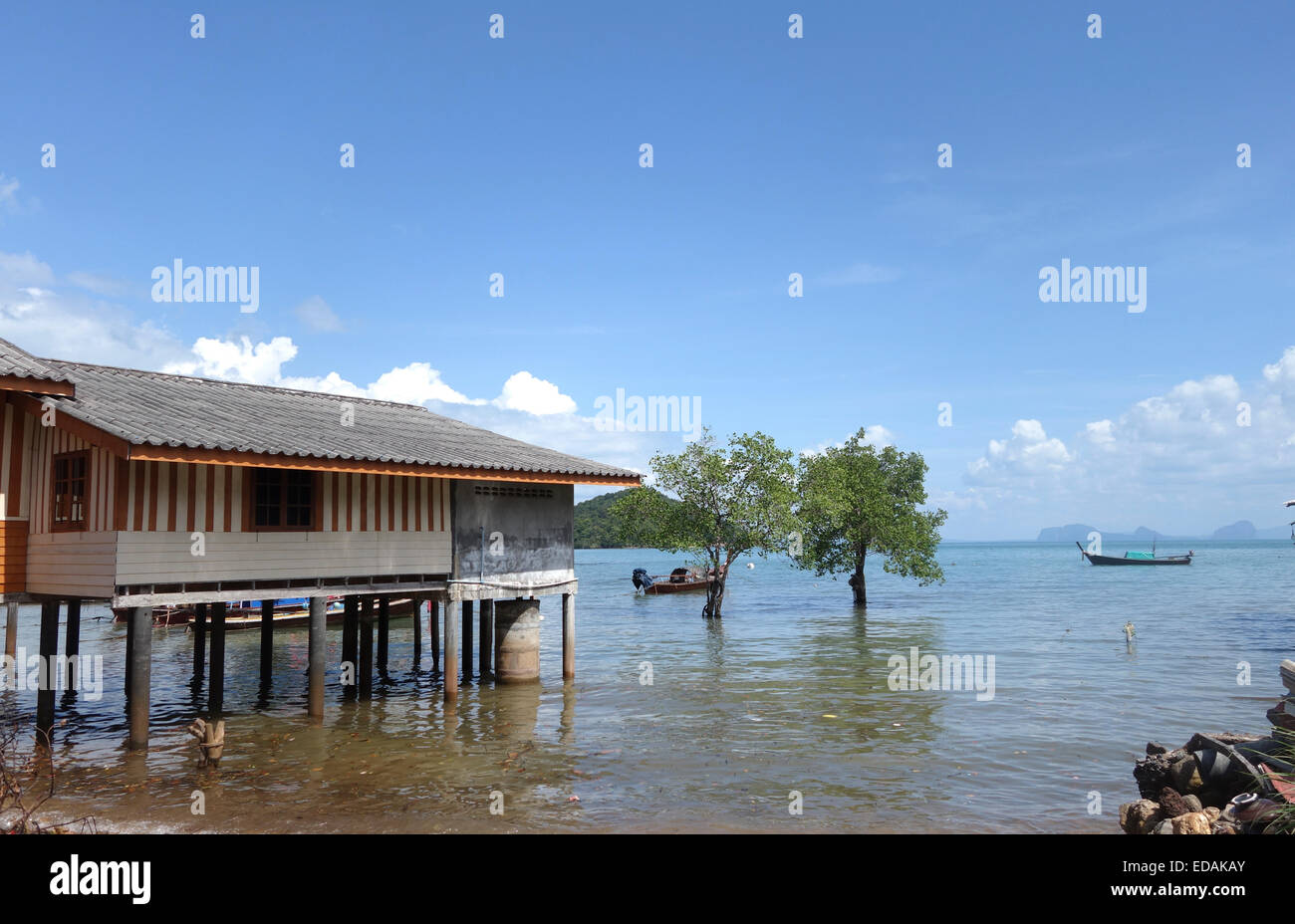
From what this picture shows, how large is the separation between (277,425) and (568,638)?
32.1 feet

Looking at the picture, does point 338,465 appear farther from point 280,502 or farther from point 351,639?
point 351,639

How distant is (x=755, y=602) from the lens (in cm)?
6112

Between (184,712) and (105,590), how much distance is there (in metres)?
7.20

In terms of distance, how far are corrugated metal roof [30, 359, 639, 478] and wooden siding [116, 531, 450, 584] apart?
6.21 ft

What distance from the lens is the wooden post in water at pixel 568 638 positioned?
2427cm

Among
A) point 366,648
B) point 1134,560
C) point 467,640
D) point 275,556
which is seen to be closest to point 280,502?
point 275,556

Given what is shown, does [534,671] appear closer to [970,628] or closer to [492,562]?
[492,562]

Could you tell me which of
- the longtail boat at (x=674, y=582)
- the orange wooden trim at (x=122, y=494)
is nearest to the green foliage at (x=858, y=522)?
the longtail boat at (x=674, y=582)

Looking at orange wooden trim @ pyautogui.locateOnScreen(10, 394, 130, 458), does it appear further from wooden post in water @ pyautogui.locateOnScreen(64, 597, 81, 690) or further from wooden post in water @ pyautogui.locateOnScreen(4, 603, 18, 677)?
wooden post in water @ pyautogui.locateOnScreen(4, 603, 18, 677)

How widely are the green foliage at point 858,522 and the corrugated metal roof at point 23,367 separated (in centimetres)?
3341

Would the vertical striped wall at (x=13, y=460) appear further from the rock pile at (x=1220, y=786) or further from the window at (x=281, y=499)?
the rock pile at (x=1220, y=786)

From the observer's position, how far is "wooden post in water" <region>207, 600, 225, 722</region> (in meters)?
19.8

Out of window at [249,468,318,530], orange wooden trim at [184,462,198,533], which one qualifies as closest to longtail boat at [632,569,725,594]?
window at [249,468,318,530]
